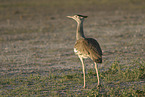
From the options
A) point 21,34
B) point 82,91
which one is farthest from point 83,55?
point 21,34

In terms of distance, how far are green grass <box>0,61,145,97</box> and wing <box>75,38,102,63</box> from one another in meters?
0.65

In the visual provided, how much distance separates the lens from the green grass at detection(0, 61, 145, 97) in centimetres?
600

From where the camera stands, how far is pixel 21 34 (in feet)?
48.3

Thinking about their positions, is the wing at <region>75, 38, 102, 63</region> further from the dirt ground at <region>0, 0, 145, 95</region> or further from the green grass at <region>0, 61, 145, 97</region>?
the dirt ground at <region>0, 0, 145, 95</region>

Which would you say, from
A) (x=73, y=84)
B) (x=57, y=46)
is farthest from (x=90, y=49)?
(x=57, y=46)

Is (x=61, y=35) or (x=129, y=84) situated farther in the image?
(x=61, y=35)

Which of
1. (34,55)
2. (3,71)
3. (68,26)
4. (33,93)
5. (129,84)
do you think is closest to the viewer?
(33,93)

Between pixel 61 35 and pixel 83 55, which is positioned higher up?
pixel 61 35

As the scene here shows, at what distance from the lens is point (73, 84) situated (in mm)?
6680

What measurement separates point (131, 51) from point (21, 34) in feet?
21.1

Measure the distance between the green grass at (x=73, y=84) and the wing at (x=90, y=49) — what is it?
0.65 m

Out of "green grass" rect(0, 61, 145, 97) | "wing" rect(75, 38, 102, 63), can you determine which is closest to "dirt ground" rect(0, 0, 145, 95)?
"green grass" rect(0, 61, 145, 97)

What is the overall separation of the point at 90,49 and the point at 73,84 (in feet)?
3.47

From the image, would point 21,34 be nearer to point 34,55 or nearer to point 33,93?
point 34,55
